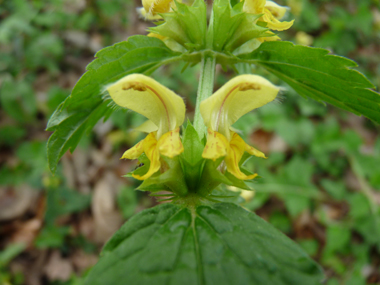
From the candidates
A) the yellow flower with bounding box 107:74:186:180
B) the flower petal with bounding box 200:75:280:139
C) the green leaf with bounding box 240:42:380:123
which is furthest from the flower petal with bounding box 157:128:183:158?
the green leaf with bounding box 240:42:380:123

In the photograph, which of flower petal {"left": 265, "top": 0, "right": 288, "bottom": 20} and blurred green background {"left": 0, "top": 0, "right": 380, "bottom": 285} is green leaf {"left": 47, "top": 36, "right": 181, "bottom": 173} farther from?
blurred green background {"left": 0, "top": 0, "right": 380, "bottom": 285}

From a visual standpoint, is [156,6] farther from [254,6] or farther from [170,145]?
[170,145]

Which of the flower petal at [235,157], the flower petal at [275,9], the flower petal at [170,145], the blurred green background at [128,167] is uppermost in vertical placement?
the flower petal at [275,9]

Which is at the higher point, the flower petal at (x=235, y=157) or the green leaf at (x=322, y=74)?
the green leaf at (x=322, y=74)

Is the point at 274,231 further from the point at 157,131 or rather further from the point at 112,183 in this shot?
the point at 112,183

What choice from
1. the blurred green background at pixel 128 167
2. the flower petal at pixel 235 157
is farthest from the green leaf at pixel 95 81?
the blurred green background at pixel 128 167

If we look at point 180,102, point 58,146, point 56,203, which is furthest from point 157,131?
point 56,203

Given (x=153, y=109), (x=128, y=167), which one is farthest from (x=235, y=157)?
(x=128, y=167)

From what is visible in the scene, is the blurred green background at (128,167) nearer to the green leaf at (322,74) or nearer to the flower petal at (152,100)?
the green leaf at (322,74)
